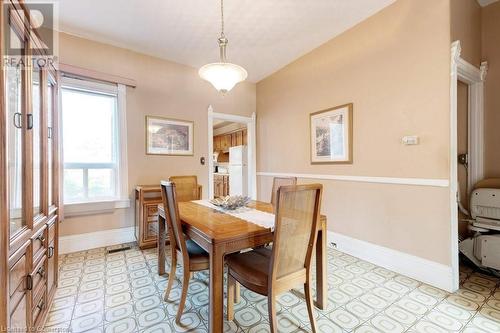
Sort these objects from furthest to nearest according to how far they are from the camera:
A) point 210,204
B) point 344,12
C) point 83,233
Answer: point 83,233
point 344,12
point 210,204

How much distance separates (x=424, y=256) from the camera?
219 centimetres

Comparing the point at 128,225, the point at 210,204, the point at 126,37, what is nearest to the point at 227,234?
the point at 210,204

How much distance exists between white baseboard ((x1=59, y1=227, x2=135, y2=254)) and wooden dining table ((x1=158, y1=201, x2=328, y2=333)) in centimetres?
176

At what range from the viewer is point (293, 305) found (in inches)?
71.8

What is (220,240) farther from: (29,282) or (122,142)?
(122,142)

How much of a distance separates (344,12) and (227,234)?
108 inches

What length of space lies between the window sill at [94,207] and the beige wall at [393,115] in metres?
2.85

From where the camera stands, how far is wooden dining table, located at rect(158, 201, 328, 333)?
1.30 m

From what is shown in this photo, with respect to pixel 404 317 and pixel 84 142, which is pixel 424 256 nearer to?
pixel 404 317

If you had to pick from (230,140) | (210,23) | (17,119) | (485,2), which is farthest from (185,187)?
(485,2)

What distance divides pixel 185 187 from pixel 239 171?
9.26 feet

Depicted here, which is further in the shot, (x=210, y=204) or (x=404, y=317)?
(x=210, y=204)

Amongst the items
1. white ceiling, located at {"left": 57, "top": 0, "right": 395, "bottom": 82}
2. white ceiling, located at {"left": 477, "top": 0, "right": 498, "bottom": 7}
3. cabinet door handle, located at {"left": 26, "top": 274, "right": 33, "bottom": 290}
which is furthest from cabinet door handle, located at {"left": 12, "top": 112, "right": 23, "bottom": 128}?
white ceiling, located at {"left": 477, "top": 0, "right": 498, "bottom": 7}

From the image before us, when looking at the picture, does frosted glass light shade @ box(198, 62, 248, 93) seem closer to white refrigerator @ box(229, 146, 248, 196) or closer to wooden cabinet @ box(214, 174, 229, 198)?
white refrigerator @ box(229, 146, 248, 196)
